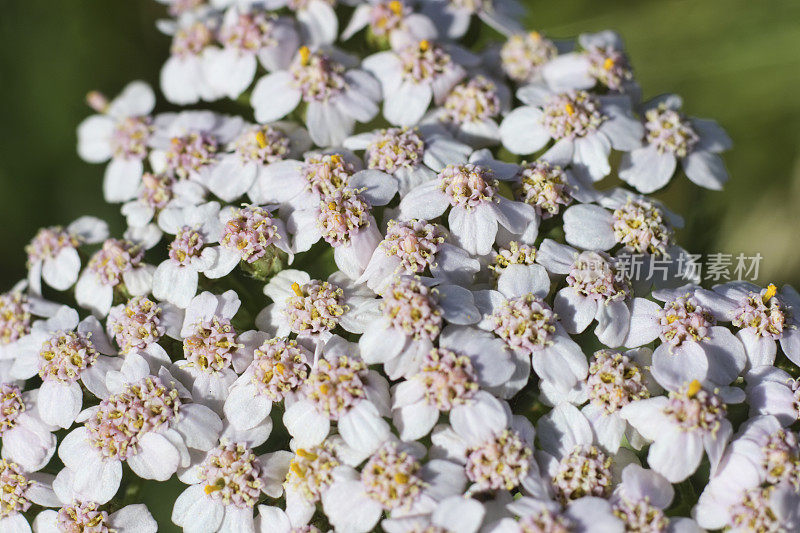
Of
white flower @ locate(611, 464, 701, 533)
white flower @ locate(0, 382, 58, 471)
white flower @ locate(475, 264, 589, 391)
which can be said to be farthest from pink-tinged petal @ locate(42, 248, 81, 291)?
white flower @ locate(611, 464, 701, 533)

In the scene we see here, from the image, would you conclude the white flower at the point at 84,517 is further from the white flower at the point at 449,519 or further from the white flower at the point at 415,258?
the white flower at the point at 415,258

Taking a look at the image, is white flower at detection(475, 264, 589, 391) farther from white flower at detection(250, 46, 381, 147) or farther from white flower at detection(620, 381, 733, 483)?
white flower at detection(250, 46, 381, 147)

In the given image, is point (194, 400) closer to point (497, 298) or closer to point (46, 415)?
point (46, 415)

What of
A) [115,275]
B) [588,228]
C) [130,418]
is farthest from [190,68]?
[588,228]

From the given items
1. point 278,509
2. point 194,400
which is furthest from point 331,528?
point 194,400

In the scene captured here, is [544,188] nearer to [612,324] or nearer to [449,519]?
[612,324]

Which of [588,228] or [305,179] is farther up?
[305,179]
